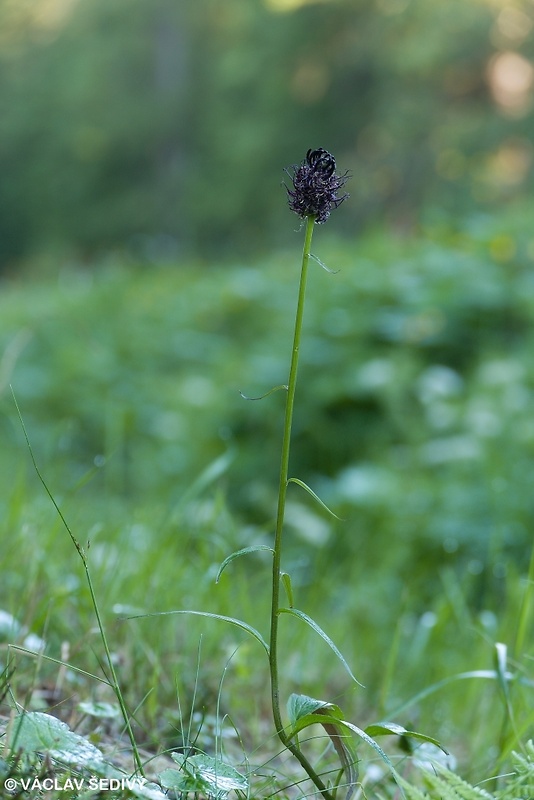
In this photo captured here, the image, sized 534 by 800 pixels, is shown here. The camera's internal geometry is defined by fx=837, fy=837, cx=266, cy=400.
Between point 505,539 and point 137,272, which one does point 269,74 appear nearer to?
point 137,272

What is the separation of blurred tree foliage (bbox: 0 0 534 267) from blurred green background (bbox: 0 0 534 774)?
65 millimetres

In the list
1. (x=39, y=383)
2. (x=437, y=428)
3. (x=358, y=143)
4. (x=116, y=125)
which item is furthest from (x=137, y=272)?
(x=116, y=125)

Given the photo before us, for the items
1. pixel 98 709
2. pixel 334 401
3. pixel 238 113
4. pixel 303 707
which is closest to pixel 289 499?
pixel 334 401

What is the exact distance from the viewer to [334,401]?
12.9 feet

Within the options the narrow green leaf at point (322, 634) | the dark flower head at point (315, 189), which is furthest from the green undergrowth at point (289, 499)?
the dark flower head at point (315, 189)

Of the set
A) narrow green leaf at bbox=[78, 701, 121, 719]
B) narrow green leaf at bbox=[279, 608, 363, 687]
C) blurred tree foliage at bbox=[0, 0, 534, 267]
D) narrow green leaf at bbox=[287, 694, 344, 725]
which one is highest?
blurred tree foliage at bbox=[0, 0, 534, 267]

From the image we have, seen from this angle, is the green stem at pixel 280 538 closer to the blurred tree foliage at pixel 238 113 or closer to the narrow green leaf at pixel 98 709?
the narrow green leaf at pixel 98 709

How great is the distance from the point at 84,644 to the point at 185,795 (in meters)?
0.51

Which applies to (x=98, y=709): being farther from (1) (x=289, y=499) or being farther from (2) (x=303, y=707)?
(1) (x=289, y=499)

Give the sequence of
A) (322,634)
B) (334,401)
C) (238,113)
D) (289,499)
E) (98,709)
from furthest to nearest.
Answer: (238,113), (334,401), (289,499), (98,709), (322,634)

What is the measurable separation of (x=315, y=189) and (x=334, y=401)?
10.5 ft

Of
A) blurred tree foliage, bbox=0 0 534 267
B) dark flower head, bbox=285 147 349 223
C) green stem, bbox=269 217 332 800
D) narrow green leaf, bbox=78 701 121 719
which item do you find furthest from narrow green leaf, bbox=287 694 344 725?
blurred tree foliage, bbox=0 0 534 267

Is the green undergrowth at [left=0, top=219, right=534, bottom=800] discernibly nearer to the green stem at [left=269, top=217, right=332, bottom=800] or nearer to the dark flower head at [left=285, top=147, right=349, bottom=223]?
the green stem at [left=269, top=217, right=332, bottom=800]

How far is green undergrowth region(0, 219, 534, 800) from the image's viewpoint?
121 centimetres
